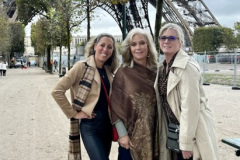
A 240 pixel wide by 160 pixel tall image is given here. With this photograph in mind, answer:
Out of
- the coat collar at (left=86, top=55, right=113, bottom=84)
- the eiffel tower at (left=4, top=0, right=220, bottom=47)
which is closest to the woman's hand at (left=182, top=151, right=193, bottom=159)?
the coat collar at (left=86, top=55, right=113, bottom=84)

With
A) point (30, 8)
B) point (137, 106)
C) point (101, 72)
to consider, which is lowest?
point (137, 106)

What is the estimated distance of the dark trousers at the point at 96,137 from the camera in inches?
102

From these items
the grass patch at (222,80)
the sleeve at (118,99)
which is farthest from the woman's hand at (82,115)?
the grass patch at (222,80)

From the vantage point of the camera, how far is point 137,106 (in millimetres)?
2445

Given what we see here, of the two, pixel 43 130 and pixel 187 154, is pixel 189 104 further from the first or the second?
pixel 43 130

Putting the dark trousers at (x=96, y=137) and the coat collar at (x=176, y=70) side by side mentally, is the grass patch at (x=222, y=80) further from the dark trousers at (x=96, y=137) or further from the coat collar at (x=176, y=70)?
the coat collar at (x=176, y=70)

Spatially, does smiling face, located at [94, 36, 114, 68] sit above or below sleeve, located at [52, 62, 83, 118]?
above

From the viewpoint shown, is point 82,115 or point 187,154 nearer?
point 187,154

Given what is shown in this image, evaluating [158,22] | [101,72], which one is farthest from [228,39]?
[101,72]

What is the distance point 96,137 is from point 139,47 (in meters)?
0.81

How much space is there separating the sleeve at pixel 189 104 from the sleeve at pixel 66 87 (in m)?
0.96

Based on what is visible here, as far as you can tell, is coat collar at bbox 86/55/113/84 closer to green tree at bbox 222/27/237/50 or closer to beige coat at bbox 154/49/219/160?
beige coat at bbox 154/49/219/160

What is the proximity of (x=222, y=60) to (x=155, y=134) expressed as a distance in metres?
17.0

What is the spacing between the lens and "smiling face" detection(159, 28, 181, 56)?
2348mm
